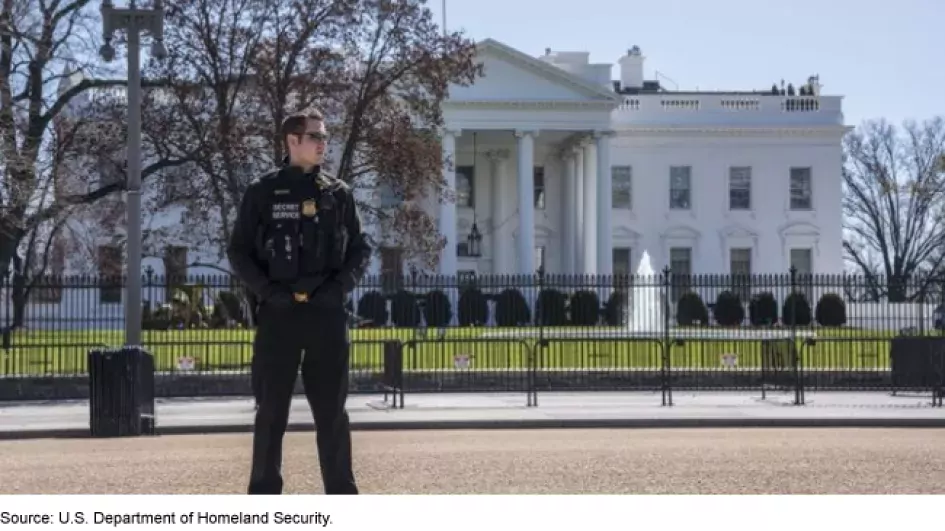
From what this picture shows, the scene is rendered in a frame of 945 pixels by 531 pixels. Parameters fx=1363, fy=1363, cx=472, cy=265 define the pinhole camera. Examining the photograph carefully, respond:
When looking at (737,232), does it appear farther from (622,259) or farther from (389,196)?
(389,196)

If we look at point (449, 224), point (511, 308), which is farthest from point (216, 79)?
point (449, 224)

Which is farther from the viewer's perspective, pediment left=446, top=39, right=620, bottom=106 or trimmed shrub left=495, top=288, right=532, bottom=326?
pediment left=446, top=39, right=620, bottom=106

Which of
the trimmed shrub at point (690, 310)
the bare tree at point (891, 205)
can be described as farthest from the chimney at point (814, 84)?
the trimmed shrub at point (690, 310)

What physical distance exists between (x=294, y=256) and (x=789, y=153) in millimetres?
65314

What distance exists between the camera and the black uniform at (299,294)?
6.16 meters

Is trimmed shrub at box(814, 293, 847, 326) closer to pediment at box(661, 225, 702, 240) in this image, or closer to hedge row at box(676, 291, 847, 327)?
hedge row at box(676, 291, 847, 327)

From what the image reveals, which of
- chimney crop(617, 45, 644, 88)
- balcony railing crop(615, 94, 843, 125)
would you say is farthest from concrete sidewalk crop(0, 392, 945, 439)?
chimney crop(617, 45, 644, 88)

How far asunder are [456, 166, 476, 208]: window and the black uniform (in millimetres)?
60143

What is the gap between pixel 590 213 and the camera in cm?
6650

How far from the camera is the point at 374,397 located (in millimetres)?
22297

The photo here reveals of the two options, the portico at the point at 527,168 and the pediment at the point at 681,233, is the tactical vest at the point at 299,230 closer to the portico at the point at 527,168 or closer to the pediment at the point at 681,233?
the portico at the point at 527,168

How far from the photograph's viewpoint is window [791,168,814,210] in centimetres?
6938

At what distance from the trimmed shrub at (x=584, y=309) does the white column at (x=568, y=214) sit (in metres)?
33.1

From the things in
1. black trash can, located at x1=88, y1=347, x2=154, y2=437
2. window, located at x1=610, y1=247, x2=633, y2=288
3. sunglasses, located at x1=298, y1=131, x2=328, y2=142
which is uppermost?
window, located at x1=610, y1=247, x2=633, y2=288
